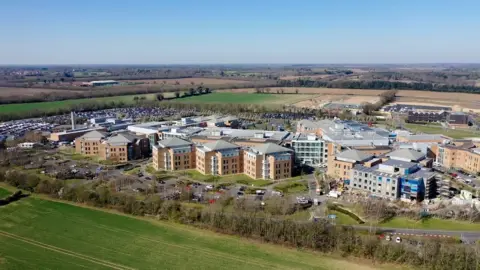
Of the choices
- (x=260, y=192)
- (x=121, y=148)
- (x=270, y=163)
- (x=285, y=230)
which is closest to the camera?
(x=285, y=230)

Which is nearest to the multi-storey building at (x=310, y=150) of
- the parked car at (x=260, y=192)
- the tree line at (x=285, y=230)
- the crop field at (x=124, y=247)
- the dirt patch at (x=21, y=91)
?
the parked car at (x=260, y=192)

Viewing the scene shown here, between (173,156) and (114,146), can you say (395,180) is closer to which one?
(173,156)

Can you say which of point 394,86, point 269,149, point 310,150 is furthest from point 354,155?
point 394,86

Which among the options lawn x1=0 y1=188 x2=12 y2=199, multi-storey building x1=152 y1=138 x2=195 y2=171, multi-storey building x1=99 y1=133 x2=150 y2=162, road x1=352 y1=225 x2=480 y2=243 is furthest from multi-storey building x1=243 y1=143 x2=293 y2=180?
lawn x1=0 y1=188 x2=12 y2=199

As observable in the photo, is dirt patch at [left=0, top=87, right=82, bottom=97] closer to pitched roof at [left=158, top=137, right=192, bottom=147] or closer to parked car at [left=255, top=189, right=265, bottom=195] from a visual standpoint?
pitched roof at [left=158, top=137, right=192, bottom=147]

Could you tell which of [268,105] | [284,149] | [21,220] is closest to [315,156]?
[284,149]

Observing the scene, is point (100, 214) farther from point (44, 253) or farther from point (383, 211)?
point (383, 211)
